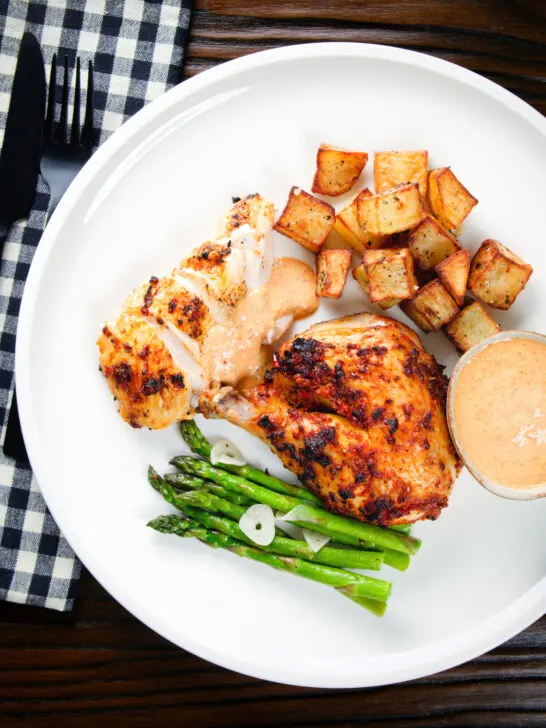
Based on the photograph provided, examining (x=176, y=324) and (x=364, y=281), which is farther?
(x=364, y=281)

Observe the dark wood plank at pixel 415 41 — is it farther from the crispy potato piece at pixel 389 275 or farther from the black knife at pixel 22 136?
the crispy potato piece at pixel 389 275

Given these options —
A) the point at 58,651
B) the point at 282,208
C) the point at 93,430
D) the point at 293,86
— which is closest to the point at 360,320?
the point at 282,208

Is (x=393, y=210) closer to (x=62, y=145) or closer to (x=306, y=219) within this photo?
(x=306, y=219)

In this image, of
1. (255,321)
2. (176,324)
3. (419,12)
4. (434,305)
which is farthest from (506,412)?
(419,12)

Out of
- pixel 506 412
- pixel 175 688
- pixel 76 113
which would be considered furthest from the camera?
pixel 175 688

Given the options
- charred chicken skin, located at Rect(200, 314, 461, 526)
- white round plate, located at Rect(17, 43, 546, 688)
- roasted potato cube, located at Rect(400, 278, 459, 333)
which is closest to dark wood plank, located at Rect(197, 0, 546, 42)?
white round plate, located at Rect(17, 43, 546, 688)
